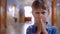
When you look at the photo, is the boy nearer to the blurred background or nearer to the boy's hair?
the boy's hair

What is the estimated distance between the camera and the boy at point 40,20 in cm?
71

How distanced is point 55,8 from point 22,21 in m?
0.25

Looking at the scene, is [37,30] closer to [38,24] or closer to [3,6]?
[38,24]

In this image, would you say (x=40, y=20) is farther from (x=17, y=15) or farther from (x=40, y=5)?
(x=17, y=15)

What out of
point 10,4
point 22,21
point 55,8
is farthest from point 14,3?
point 55,8

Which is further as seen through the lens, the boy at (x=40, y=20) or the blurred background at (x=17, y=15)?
the blurred background at (x=17, y=15)

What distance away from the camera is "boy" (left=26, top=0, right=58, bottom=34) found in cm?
71

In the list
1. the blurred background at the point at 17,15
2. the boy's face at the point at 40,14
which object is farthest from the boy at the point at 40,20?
the blurred background at the point at 17,15

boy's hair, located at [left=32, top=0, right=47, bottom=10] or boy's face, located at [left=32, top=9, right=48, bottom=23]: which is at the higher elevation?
boy's hair, located at [left=32, top=0, right=47, bottom=10]

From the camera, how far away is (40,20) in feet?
2.36

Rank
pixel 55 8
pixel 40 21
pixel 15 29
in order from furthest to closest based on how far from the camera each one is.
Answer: pixel 15 29 < pixel 55 8 < pixel 40 21

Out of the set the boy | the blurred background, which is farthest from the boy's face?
the blurred background

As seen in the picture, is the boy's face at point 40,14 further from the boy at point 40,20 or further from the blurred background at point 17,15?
the blurred background at point 17,15

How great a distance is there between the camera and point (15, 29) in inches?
40.8
